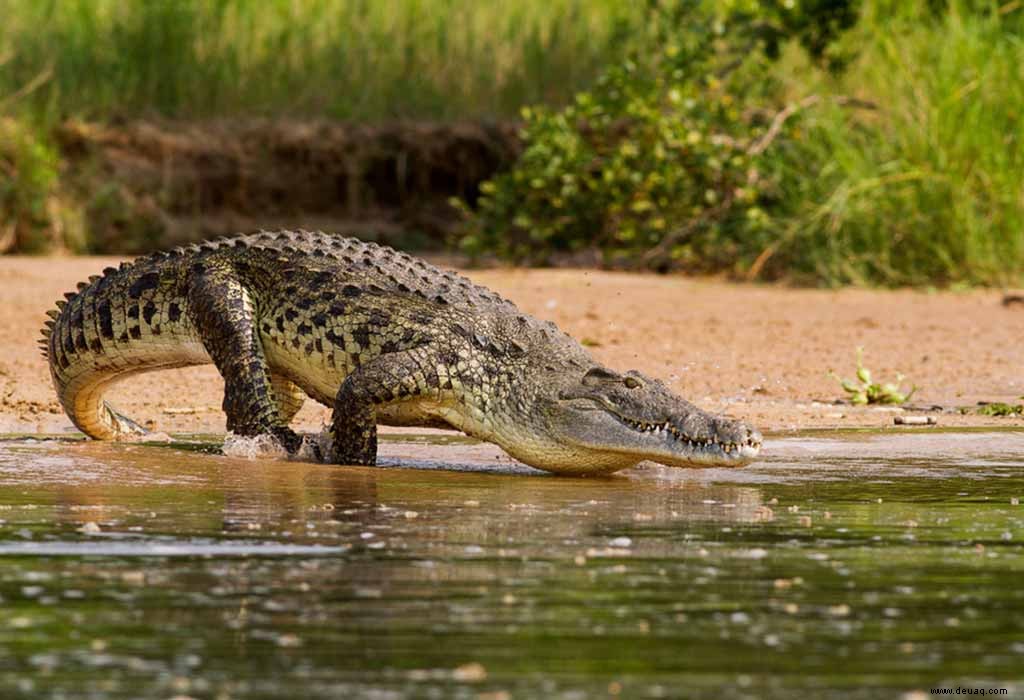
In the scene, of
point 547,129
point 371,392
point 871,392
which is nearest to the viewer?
point 371,392

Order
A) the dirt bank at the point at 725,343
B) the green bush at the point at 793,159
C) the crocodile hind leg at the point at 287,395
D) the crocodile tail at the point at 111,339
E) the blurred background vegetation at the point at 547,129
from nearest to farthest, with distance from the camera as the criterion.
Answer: the crocodile tail at the point at 111,339 < the crocodile hind leg at the point at 287,395 < the dirt bank at the point at 725,343 < the green bush at the point at 793,159 < the blurred background vegetation at the point at 547,129

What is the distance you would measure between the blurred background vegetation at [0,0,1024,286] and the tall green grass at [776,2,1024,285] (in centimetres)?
2

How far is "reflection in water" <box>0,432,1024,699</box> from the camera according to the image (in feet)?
11.2

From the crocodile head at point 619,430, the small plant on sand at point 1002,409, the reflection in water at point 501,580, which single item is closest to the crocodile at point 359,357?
the crocodile head at point 619,430

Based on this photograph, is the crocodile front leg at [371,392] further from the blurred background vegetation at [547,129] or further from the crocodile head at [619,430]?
the blurred background vegetation at [547,129]

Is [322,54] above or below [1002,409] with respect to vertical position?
above

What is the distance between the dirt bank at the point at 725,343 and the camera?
8766 millimetres

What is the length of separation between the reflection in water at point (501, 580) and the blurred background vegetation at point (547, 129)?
6.19m

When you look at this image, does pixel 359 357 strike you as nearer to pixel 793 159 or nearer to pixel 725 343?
pixel 725 343

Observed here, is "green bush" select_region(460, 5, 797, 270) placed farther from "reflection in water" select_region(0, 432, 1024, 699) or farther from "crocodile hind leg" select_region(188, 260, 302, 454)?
"reflection in water" select_region(0, 432, 1024, 699)

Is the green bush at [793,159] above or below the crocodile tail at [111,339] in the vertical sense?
above

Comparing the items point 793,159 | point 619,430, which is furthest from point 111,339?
point 793,159

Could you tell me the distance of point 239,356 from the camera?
7.23 meters

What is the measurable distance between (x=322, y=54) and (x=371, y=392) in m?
9.96
